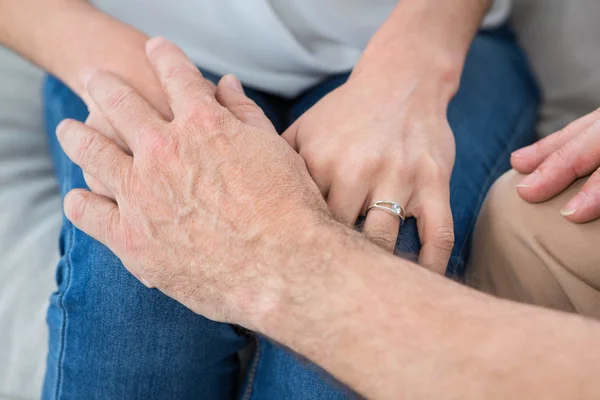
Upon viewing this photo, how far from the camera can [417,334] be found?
17.8 inches

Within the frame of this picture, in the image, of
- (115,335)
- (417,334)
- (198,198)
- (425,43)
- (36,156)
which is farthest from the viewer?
(36,156)

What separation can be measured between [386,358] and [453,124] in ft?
1.69

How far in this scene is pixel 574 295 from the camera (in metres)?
0.62

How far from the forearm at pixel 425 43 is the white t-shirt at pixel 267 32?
0.10m

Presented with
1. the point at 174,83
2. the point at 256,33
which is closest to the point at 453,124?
the point at 256,33

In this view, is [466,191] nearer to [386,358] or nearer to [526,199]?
[526,199]

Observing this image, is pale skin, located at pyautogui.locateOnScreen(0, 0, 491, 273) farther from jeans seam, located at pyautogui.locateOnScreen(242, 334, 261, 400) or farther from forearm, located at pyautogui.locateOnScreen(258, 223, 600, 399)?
jeans seam, located at pyautogui.locateOnScreen(242, 334, 261, 400)

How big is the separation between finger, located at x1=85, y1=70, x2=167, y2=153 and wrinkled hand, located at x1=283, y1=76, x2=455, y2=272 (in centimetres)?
18

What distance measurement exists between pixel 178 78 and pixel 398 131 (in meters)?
0.29

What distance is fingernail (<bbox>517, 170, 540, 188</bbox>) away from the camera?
649 mm

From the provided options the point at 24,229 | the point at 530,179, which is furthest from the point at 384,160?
the point at 24,229

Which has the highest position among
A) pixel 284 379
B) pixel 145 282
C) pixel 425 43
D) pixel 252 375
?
pixel 425 43

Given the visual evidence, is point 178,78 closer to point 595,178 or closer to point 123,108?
point 123,108

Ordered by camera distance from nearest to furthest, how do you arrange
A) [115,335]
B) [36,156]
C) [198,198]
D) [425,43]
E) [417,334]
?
[417,334] < [198,198] < [115,335] < [425,43] < [36,156]
